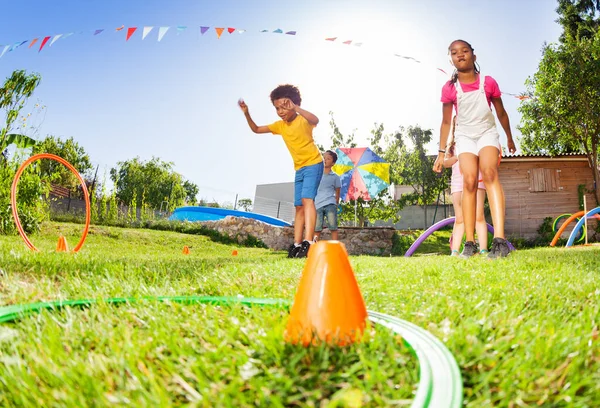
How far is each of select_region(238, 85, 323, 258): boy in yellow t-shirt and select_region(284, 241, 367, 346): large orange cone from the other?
152 inches

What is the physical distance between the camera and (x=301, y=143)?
551 centimetres

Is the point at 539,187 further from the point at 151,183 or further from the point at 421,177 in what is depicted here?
the point at 151,183

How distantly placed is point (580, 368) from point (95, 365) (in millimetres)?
1219

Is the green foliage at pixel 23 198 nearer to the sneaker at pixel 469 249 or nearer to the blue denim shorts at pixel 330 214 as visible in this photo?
the blue denim shorts at pixel 330 214

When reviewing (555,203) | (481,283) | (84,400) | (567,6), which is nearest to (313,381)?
(84,400)

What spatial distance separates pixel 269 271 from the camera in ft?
9.87

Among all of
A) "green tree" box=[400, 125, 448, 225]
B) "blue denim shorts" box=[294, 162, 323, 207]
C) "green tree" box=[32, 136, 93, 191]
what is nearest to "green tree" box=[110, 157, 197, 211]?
"green tree" box=[32, 136, 93, 191]

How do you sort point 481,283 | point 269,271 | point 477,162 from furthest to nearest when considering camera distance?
point 477,162
point 269,271
point 481,283

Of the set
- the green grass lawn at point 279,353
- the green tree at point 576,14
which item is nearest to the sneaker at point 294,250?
the green grass lawn at point 279,353

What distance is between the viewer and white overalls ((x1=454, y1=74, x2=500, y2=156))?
13.6 feet

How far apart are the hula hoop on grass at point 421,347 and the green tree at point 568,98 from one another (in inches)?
725

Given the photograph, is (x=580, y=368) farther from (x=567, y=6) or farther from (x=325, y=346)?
(x=567, y=6)


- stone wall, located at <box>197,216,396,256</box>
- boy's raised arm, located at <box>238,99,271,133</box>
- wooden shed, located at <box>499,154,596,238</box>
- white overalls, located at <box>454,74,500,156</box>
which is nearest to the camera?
white overalls, located at <box>454,74,500,156</box>

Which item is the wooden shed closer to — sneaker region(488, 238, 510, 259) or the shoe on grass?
the shoe on grass
